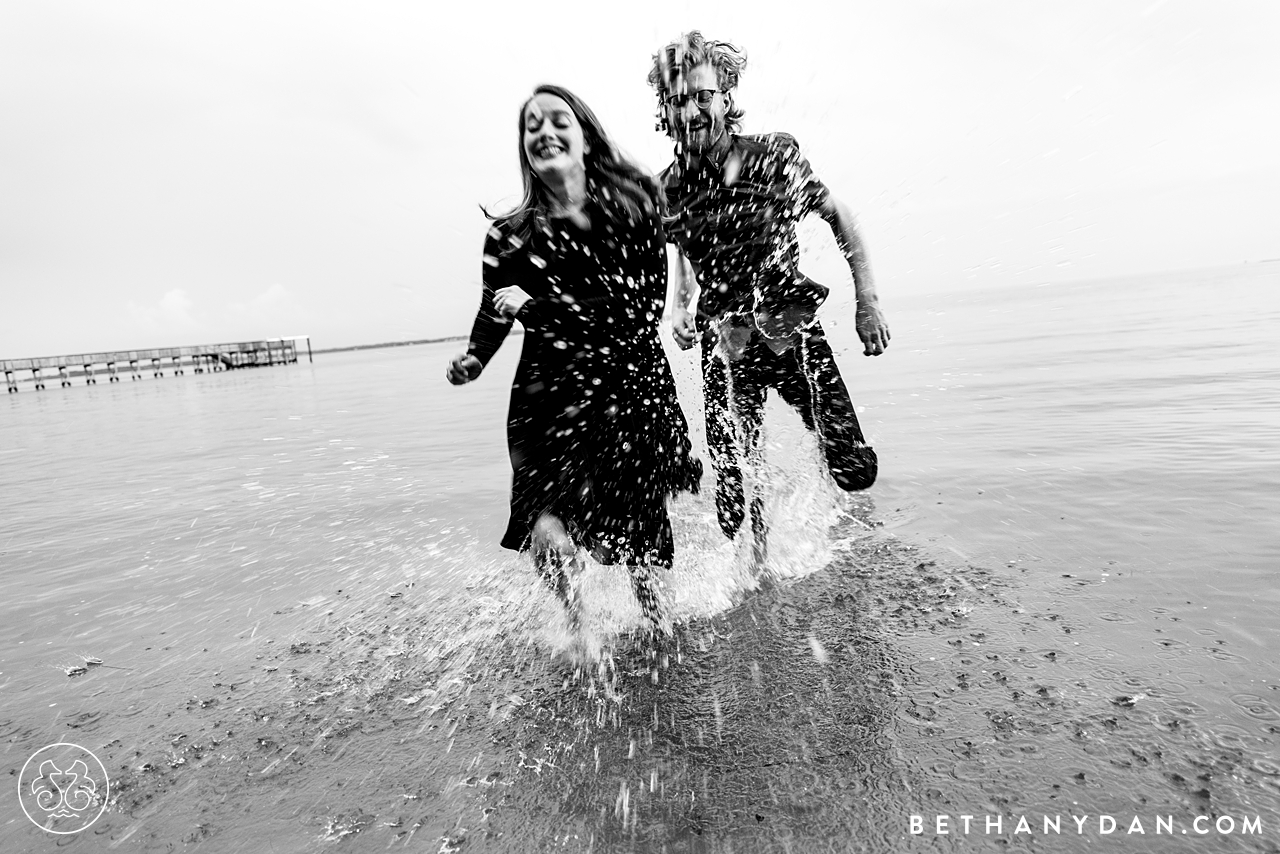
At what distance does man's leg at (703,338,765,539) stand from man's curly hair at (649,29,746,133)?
1.16 meters

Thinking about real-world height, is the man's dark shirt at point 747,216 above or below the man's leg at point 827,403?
above

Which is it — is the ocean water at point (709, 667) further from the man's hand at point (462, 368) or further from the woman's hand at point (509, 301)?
the woman's hand at point (509, 301)

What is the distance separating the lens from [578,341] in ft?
9.69

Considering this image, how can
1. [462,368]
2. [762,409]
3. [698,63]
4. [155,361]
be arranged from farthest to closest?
[155,361] → [762,409] → [698,63] → [462,368]

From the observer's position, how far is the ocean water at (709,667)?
192 centimetres

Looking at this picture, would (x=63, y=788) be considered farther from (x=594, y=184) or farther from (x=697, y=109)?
(x=697, y=109)

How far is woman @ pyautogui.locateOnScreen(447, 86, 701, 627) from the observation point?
9.59ft

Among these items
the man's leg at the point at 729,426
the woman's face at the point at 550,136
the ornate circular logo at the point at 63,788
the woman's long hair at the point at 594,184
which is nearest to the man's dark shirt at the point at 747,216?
the man's leg at the point at 729,426

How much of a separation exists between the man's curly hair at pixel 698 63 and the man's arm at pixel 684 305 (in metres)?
0.70

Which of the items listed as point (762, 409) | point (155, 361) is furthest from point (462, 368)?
point (155, 361)

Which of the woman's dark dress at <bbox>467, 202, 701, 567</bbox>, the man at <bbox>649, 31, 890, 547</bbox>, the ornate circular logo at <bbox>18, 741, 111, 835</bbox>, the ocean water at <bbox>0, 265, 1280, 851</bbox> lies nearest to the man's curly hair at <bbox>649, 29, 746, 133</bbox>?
the man at <bbox>649, 31, 890, 547</bbox>

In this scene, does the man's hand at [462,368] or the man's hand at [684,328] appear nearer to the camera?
the man's hand at [462,368]

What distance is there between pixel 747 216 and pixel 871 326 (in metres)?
0.83

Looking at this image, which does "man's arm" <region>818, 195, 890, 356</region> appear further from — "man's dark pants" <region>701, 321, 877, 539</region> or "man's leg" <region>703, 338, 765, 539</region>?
"man's leg" <region>703, 338, 765, 539</region>
